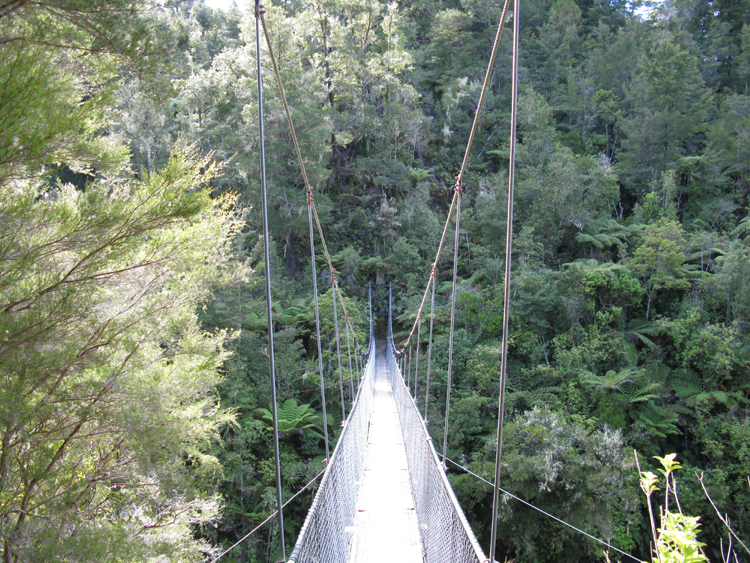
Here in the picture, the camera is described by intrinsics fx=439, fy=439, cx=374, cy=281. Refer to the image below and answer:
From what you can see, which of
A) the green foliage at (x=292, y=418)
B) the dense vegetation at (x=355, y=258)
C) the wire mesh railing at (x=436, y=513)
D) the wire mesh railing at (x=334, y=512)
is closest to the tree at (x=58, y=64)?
the dense vegetation at (x=355, y=258)

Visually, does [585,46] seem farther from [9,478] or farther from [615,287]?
[9,478]

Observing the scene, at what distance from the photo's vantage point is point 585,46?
17188mm

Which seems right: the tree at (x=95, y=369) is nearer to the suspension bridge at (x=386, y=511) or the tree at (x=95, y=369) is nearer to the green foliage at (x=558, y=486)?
the suspension bridge at (x=386, y=511)

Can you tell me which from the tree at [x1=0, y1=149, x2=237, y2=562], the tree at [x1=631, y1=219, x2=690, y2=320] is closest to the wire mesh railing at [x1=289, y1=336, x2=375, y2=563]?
the tree at [x1=0, y1=149, x2=237, y2=562]

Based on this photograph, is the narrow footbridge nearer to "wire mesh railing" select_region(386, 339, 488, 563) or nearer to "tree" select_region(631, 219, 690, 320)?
"wire mesh railing" select_region(386, 339, 488, 563)

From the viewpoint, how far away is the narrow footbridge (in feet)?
5.37

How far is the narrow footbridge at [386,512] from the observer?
1637mm

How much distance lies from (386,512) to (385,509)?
5 centimetres

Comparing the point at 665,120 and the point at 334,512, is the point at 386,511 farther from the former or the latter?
the point at 665,120

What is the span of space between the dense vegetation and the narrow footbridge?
118cm

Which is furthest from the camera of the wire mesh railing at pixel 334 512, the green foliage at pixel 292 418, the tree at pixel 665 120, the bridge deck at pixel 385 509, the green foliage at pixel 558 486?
the tree at pixel 665 120

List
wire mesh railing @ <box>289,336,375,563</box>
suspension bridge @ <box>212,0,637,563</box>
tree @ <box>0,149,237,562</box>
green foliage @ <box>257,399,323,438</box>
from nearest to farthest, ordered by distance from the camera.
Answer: suspension bridge @ <box>212,0,637,563</box> < wire mesh railing @ <box>289,336,375,563</box> < tree @ <box>0,149,237,562</box> < green foliage @ <box>257,399,323,438</box>

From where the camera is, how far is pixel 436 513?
2107 millimetres

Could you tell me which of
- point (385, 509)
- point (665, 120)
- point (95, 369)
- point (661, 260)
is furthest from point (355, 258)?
point (95, 369)
